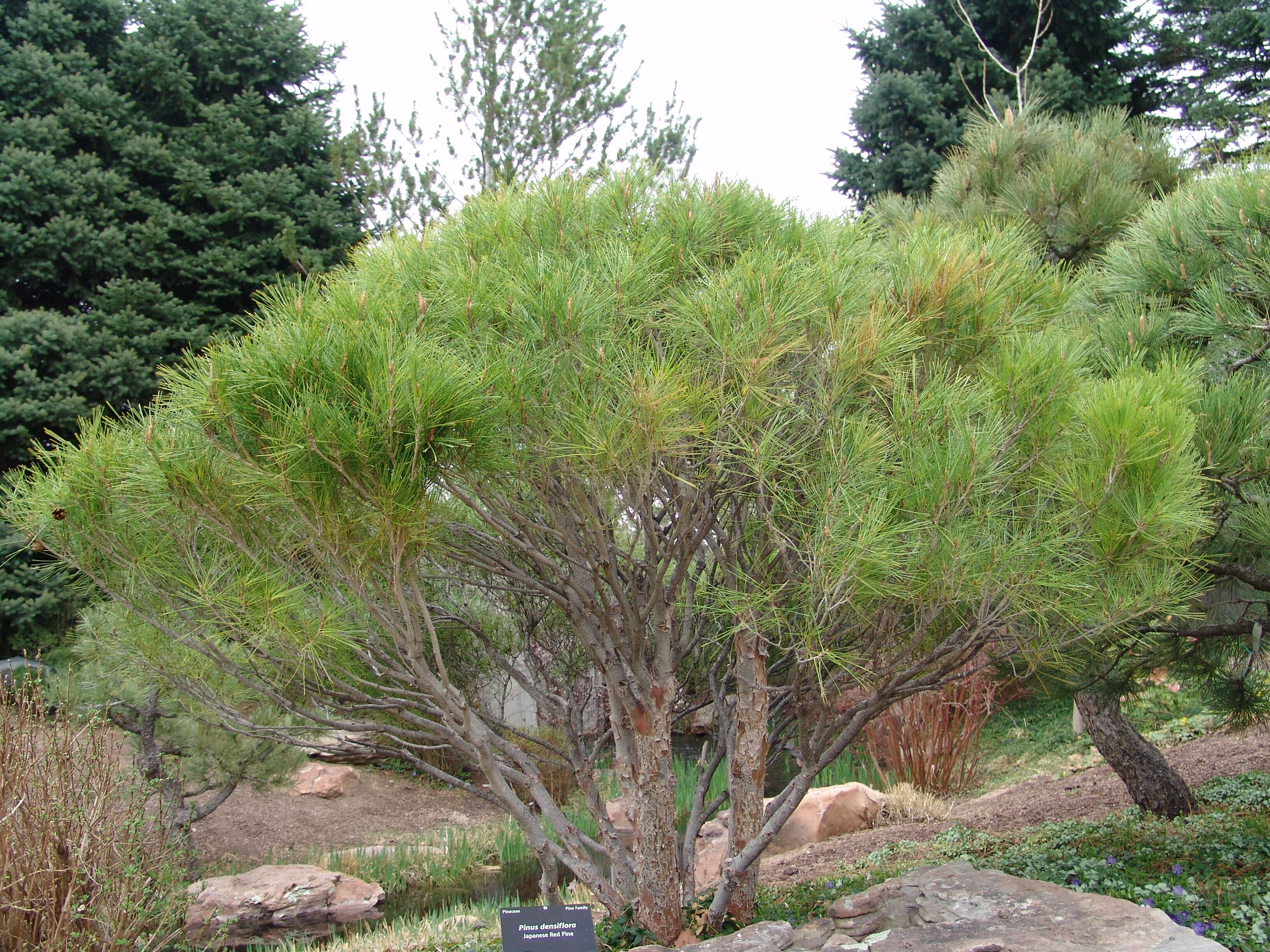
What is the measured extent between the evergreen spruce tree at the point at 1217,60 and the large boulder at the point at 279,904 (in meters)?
11.8

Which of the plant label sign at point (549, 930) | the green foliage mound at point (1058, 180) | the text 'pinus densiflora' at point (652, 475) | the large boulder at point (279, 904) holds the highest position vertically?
the green foliage mound at point (1058, 180)

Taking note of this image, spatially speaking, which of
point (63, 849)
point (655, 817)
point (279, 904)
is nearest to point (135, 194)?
point (279, 904)

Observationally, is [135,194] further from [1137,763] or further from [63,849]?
[1137,763]

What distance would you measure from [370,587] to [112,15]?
36.0 ft

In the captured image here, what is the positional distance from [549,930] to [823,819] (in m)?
4.18

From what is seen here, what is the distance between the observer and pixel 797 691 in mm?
3045

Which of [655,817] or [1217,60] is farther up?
[1217,60]

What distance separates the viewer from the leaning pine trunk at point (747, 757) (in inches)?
123

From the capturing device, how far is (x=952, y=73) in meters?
11.2

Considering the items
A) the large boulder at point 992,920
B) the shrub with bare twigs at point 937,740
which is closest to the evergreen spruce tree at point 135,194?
the shrub with bare twigs at point 937,740

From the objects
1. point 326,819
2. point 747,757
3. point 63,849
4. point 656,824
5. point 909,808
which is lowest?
point 909,808

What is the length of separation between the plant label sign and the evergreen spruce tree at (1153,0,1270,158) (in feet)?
38.8

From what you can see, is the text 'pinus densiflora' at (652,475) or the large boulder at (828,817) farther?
the large boulder at (828,817)

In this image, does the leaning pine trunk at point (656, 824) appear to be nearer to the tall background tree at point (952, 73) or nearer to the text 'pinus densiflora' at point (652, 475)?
the text 'pinus densiflora' at point (652, 475)
